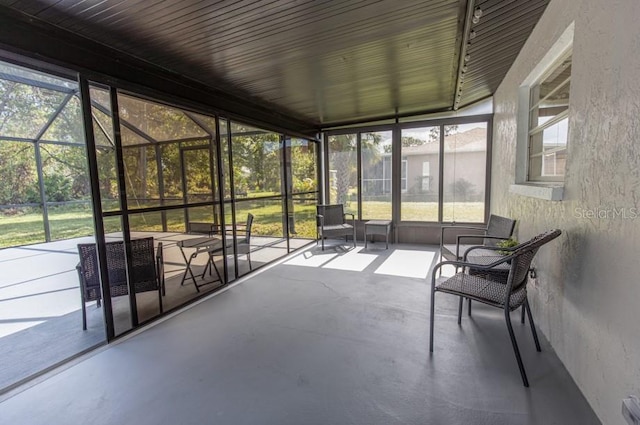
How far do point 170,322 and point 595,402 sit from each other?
3130 millimetres

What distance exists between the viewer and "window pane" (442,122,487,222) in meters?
5.15

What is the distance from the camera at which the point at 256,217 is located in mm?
4367

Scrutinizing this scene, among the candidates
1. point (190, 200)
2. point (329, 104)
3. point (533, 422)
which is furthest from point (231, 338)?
point (329, 104)

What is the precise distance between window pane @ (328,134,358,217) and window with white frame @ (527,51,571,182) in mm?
3398

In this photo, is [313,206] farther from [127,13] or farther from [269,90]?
[127,13]

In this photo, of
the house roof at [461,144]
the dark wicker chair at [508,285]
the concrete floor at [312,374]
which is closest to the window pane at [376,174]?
the house roof at [461,144]

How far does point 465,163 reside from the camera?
208 inches

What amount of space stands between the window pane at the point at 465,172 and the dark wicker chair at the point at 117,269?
487 centimetres

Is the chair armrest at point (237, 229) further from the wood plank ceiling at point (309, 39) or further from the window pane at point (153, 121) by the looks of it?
the wood plank ceiling at point (309, 39)

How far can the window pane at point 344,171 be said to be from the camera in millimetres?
6160

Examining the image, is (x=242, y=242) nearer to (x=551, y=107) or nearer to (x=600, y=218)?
(x=600, y=218)

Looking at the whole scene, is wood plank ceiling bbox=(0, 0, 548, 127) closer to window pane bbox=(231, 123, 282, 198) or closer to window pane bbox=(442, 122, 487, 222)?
window pane bbox=(231, 123, 282, 198)

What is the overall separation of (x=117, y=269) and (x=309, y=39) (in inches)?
102

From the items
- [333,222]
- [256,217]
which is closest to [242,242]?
[256,217]
